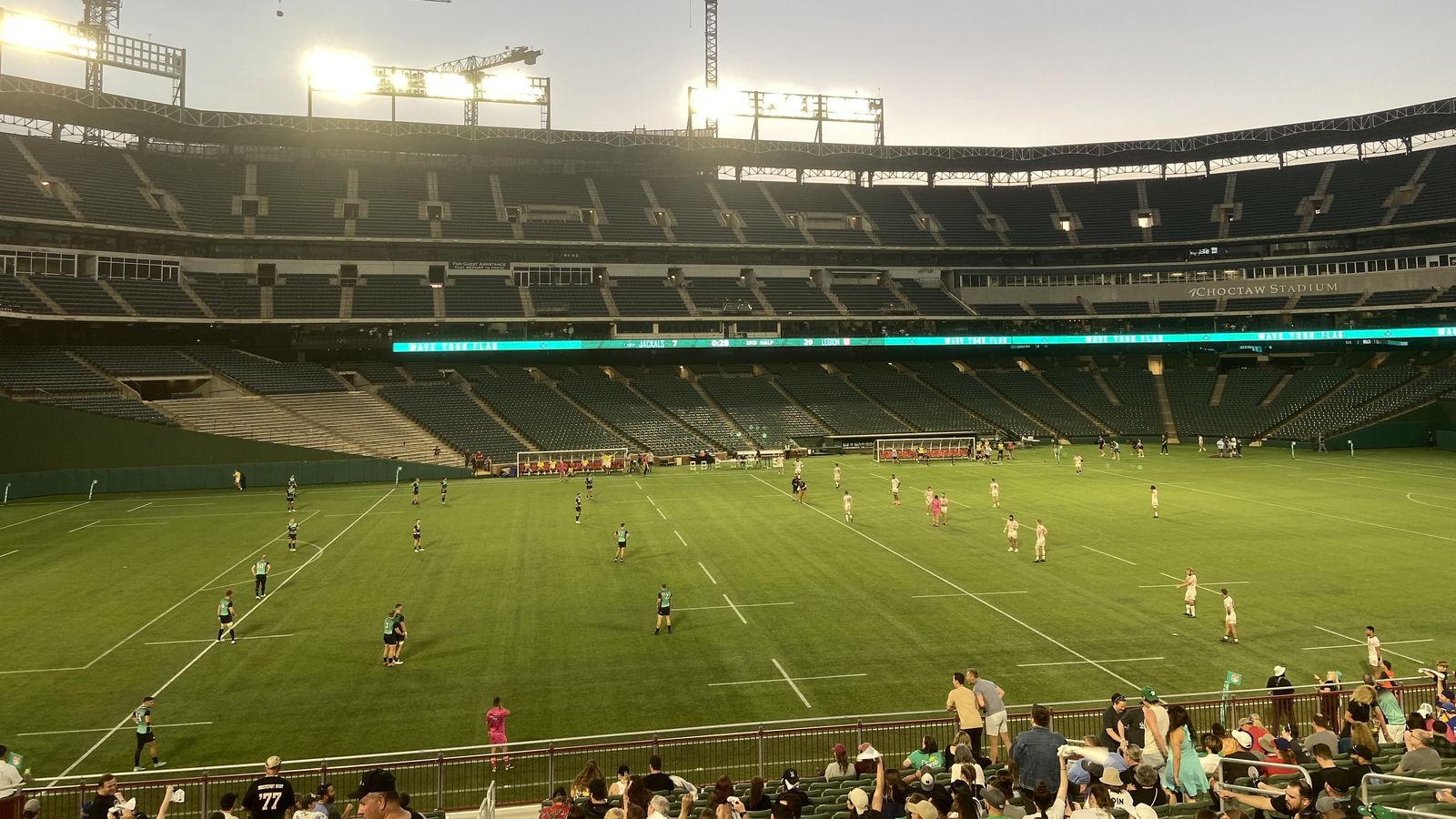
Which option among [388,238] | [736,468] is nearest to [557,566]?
[736,468]

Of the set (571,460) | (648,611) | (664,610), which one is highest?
(571,460)

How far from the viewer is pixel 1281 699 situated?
600 inches

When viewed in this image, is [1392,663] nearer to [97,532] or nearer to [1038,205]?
[97,532]

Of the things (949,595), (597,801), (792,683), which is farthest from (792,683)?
(597,801)

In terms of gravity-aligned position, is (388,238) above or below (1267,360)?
above


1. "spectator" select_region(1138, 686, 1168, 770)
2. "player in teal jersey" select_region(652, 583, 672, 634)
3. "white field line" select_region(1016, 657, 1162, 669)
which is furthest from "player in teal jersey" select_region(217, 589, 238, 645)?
"spectator" select_region(1138, 686, 1168, 770)

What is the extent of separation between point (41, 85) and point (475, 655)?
7155cm

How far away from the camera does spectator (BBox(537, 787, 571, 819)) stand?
379 inches

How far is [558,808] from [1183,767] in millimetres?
7341

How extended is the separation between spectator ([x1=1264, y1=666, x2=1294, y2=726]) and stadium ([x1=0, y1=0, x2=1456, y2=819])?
2.9 inches

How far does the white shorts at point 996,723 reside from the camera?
1380cm

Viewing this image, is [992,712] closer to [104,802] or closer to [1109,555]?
[104,802]

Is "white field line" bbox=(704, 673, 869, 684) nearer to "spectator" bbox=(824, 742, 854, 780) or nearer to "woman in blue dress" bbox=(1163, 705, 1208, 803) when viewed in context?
"spectator" bbox=(824, 742, 854, 780)

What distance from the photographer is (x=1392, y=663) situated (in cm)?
1920
